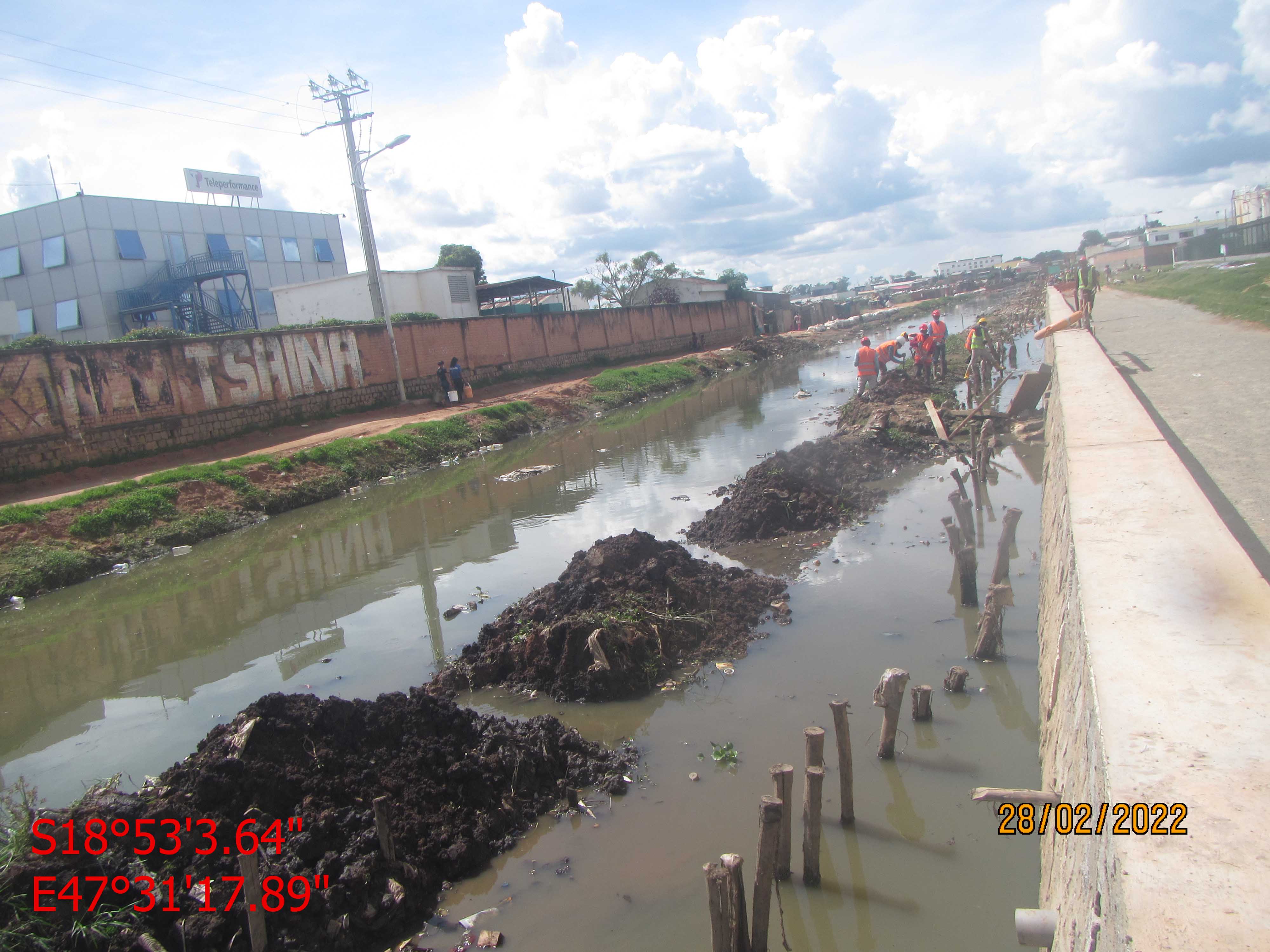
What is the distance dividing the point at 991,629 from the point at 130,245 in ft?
142

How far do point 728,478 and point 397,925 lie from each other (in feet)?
36.9

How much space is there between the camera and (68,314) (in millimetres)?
37000

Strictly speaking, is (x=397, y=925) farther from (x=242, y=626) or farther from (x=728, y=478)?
(x=728, y=478)

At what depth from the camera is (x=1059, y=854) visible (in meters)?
3.33

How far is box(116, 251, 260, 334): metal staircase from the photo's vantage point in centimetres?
3616

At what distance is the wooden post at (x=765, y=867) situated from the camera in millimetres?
3373

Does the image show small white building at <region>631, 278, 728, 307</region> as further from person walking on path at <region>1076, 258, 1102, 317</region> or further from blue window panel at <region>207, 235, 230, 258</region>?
person walking on path at <region>1076, 258, 1102, 317</region>

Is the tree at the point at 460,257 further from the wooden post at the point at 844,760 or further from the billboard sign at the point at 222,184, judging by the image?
the wooden post at the point at 844,760

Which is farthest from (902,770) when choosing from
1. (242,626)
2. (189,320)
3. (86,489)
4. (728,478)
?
(189,320)

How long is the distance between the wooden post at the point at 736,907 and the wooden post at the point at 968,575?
470cm

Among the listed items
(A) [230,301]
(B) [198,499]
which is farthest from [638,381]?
(A) [230,301]

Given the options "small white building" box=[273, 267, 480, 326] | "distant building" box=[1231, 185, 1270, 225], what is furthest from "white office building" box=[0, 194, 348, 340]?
"distant building" box=[1231, 185, 1270, 225]

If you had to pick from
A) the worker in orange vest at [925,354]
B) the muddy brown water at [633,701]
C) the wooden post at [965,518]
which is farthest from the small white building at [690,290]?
the wooden post at [965,518]

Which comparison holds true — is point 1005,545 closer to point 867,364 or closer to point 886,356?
point 867,364
